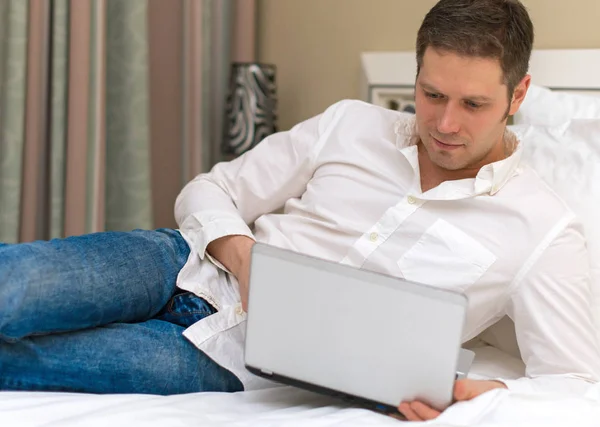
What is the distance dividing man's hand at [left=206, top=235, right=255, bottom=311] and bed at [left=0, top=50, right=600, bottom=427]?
203mm

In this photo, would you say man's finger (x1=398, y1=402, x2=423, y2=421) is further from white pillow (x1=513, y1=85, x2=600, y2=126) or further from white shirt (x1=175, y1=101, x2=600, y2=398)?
white pillow (x1=513, y1=85, x2=600, y2=126)

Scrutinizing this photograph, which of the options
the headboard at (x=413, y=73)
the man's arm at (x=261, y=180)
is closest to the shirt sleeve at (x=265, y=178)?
the man's arm at (x=261, y=180)

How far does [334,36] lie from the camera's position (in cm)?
228

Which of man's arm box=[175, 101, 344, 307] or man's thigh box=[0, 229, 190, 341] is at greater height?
man's arm box=[175, 101, 344, 307]

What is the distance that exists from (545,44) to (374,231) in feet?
2.48

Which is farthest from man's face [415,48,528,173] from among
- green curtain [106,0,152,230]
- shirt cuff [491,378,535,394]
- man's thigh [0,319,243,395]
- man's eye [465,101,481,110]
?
green curtain [106,0,152,230]

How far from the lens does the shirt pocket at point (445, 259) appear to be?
1.23m

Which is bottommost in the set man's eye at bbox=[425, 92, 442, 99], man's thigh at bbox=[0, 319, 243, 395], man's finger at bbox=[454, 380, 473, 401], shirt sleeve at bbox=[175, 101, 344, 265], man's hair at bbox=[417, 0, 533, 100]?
man's thigh at bbox=[0, 319, 243, 395]

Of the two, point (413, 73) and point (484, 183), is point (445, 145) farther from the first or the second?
point (413, 73)

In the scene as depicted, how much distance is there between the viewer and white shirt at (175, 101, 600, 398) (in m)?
1.17

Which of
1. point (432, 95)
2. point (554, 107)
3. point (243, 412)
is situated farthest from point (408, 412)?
point (554, 107)

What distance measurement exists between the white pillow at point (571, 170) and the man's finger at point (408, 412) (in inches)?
17.5

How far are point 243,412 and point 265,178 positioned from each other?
1.88 feet

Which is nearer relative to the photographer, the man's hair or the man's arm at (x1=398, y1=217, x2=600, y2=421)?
the man's arm at (x1=398, y1=217, x2=600, y2=421)
